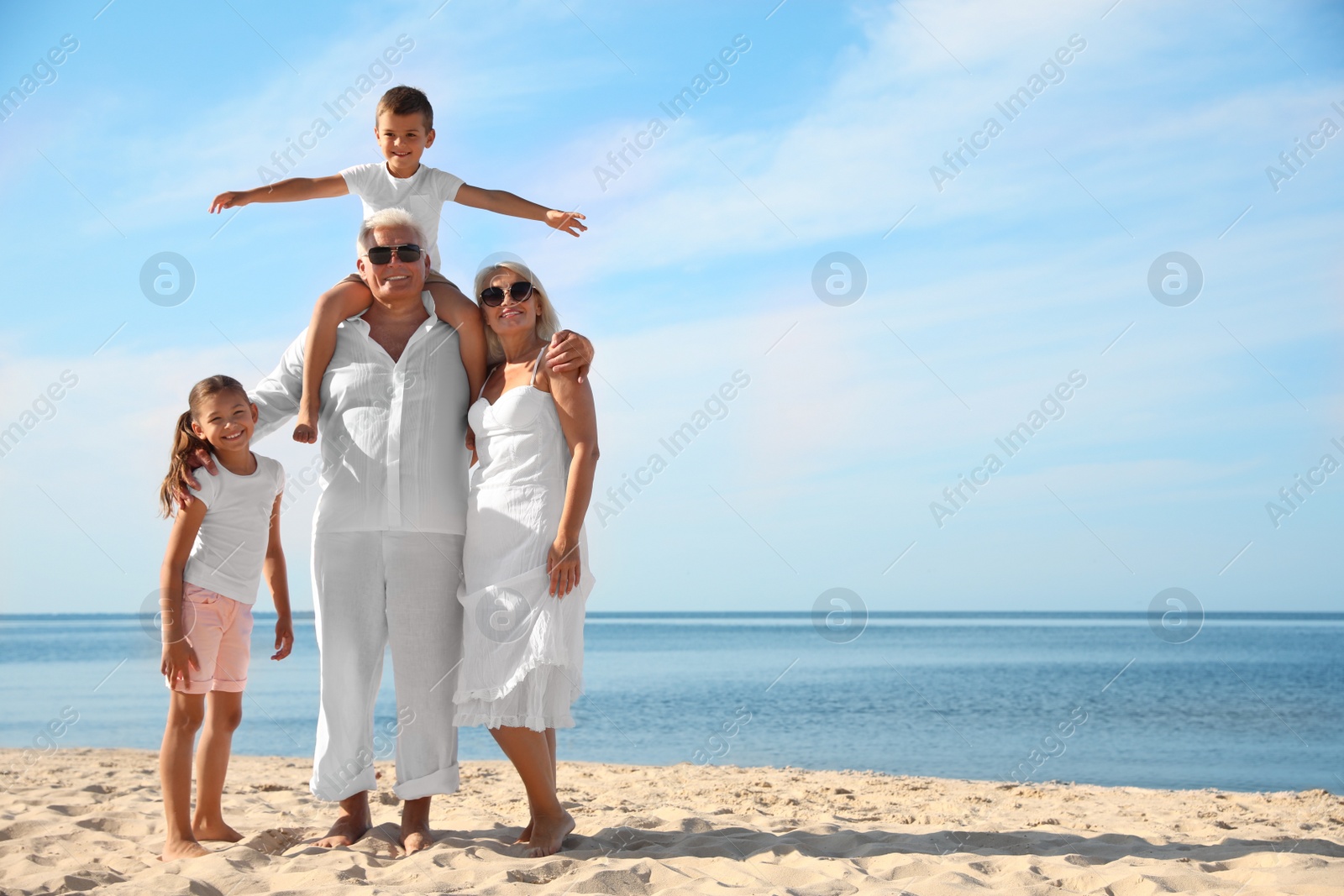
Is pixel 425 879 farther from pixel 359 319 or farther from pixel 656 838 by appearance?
pixel 359 319

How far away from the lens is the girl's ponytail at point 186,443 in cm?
384

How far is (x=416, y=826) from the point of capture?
13.1 feet

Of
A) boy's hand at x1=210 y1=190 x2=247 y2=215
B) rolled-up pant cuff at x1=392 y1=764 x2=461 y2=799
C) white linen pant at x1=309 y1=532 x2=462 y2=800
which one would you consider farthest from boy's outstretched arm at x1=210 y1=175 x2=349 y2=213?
rolled-up pant cuff at x1=392 y1=764 x2=461 y2=799

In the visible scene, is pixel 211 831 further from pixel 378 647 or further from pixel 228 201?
pixel 228 201

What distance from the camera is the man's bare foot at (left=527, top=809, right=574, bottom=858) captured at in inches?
152

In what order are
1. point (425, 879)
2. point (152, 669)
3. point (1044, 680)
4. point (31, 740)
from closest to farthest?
point (425, 879)
point (31, 740)
point (152, 669)
point (1044, 680)

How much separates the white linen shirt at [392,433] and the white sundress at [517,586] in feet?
0.55

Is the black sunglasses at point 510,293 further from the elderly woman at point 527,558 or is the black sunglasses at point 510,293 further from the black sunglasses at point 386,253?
the black sunglasses at point 386,253

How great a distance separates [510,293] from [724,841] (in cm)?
247

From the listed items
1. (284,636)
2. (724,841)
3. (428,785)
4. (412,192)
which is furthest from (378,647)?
(412,192)

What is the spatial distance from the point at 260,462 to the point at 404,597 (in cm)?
86

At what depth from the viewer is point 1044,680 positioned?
2014 centimetres

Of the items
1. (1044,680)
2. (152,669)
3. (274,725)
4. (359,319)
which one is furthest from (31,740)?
(1044,680)

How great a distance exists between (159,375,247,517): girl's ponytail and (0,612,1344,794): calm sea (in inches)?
38.0
